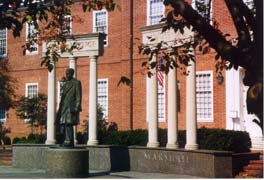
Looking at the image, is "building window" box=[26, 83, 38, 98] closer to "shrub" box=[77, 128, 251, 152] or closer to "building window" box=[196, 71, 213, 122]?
"building window" box=[196, 71, 213, 122]

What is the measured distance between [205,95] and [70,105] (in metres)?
12.0

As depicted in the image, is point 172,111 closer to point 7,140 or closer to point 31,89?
point 7,140

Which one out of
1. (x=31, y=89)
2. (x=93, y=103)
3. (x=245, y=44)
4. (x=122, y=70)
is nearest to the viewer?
(x=245, y=44)

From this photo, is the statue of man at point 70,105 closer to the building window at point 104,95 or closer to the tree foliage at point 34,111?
the building window at point 104,95

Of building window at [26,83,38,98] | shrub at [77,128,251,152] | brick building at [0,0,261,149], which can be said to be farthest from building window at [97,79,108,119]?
shrub at [77,128,251,152]

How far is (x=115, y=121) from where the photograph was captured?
1199 inches

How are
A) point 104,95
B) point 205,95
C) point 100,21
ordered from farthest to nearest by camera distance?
point 100,21 < point 104,95 < point 205,95

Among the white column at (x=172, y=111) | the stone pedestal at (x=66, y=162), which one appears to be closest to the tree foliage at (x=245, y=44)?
the stone pedestal at (x=66, y=162)

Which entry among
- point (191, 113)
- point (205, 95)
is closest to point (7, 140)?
point (205, 95)

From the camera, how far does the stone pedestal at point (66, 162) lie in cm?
1467

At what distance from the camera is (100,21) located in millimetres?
32312

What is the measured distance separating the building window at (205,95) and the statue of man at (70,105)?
462 inches

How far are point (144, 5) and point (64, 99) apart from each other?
15269mm

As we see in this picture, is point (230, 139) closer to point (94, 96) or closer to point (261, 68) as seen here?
point (94, 96)
